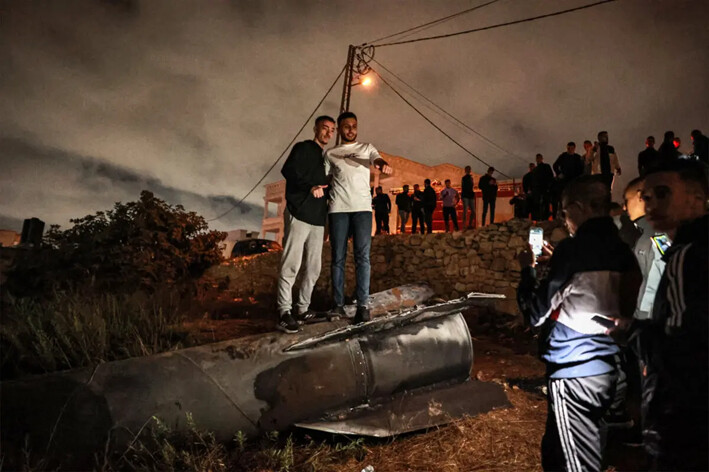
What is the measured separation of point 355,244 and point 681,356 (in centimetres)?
246

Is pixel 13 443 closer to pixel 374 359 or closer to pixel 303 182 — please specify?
pixel 374 359

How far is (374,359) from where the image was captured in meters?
3.09

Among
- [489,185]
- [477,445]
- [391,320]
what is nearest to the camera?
[477,445]

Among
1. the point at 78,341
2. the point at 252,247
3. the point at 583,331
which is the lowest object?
the point at 78,341

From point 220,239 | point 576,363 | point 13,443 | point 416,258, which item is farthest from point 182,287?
point 576,363

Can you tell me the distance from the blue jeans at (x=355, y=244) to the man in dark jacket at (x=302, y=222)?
0.14 m

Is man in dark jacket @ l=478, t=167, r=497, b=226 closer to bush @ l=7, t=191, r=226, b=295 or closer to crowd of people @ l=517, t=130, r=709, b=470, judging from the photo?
bush @ l=7, t=191, r=226, b=295

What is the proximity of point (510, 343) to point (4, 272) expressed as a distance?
10140 millimetres

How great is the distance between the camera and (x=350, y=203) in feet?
11.1

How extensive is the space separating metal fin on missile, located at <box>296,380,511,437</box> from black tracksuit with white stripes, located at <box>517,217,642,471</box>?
4.37ft

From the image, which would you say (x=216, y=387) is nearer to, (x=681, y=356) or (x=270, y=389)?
(x=270, y=389)

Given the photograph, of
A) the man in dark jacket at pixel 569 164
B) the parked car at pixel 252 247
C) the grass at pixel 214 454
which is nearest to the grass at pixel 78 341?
the grass at pixel 214 454

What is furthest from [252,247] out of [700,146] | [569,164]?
[700,146]

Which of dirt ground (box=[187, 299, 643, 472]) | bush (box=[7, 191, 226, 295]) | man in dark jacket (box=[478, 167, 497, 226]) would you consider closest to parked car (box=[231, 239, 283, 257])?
bush (box=[7, 191, 226, 295])
